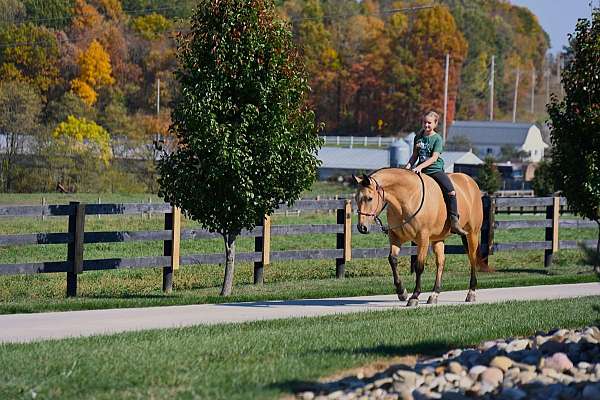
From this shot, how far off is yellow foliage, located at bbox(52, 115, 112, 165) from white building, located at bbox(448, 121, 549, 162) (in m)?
46.7

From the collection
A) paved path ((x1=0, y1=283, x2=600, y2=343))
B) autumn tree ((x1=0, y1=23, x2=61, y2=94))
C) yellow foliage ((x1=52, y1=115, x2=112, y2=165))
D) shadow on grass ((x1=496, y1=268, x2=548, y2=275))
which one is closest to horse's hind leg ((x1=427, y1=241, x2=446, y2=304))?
paved path ((x1=0, y1=283, x2=600, y2=343))

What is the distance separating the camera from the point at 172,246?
62.0ft

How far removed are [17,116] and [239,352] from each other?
49.0 meters

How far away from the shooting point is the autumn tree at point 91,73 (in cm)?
6556

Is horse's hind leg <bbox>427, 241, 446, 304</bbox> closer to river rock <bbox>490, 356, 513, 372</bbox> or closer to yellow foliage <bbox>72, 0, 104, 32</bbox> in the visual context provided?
river rock <bbox>490, 356, 513, 372</bbox>

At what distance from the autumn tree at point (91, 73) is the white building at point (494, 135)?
136 ft

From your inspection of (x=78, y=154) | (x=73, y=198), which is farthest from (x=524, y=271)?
(x=78, y=154)

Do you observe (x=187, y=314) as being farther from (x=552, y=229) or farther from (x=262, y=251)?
(x=552, y=229)

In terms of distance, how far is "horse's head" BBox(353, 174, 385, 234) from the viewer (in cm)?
1431

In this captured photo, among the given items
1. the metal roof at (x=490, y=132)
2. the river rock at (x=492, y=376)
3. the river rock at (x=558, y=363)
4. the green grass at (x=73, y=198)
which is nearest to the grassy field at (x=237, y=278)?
the river rock at (x=558, y=363)

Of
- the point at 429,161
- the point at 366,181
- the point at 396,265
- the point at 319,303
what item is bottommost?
the point at 319,303

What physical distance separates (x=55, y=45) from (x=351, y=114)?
5567 cm

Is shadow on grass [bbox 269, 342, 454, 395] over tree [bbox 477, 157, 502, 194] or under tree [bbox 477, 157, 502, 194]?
under

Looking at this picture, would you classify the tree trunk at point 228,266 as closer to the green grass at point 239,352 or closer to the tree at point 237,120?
the tree at point 237,120
